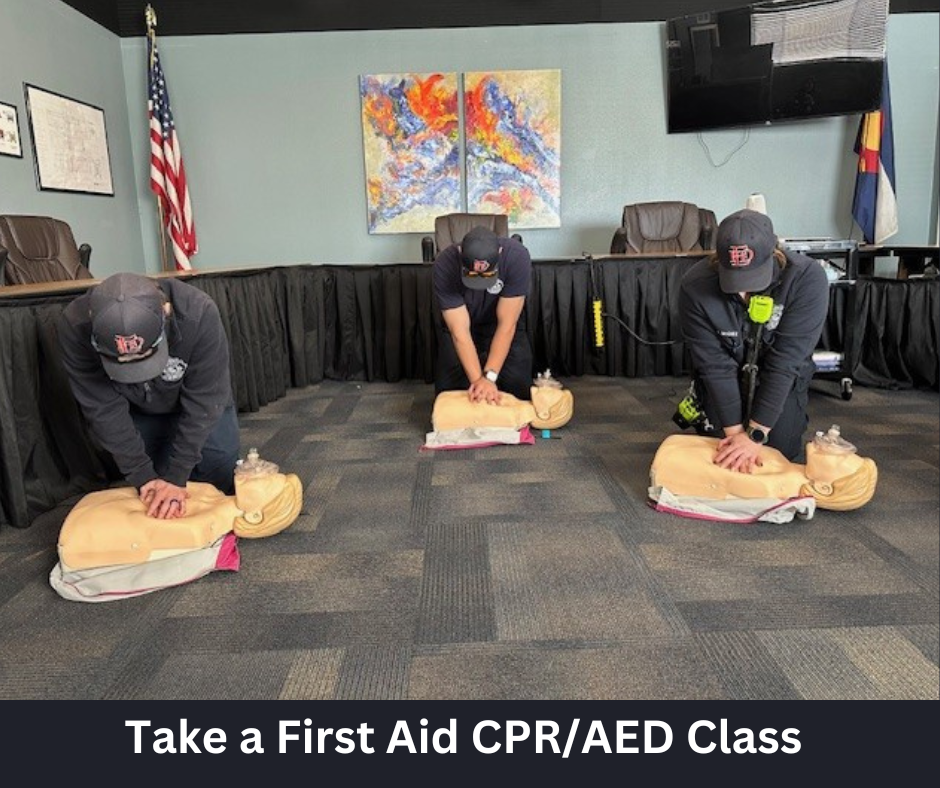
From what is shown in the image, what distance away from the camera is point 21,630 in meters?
1.43

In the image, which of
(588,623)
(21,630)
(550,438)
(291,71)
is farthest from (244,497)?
(291,71)

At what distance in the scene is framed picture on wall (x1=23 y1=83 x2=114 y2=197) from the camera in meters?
3.99

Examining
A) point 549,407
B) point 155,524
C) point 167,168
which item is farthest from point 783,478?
point 167,168

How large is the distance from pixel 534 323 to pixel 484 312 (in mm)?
966

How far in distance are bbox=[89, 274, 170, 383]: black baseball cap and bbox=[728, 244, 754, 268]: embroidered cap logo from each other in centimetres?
138

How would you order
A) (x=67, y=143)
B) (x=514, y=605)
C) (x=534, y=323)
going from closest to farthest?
(x=514, y=605), (x=534, y=323), (x=67, y=143)

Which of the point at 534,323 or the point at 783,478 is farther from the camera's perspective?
the point at 534,323

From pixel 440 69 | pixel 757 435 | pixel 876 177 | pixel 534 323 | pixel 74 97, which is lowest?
pixel 757 435

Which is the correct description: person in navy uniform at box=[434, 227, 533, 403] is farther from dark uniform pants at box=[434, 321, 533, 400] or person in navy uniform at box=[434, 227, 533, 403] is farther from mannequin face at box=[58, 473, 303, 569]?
mannequin face at box=[58, 473, 303, 569]

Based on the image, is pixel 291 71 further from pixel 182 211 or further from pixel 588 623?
pixel 588 623

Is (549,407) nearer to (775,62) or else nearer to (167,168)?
(775,62)

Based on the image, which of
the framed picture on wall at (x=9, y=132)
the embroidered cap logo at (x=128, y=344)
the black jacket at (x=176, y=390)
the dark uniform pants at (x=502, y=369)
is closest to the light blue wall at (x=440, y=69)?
the framed picture on wall at (x=9, y=132)

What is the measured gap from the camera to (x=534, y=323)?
3744 mm

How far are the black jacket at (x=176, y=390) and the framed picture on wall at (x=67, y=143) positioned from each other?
10.1ft
